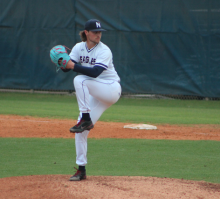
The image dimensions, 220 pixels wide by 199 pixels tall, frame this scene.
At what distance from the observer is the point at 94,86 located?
4203 millimetres

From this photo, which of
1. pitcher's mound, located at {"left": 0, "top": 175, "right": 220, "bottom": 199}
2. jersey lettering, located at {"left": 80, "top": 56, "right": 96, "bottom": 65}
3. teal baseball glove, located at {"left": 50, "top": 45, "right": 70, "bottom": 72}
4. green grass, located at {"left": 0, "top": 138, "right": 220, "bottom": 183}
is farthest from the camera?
green grass, located at {"left": 0, "top": 138, "right": 220, "bottom": 183}

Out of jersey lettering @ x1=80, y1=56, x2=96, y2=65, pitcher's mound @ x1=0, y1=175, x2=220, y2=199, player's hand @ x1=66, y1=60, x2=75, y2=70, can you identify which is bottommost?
pitcher's mound @ x1=0, y1=175, x2=220, y2=199

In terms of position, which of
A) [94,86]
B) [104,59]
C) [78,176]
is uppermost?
[104,59]

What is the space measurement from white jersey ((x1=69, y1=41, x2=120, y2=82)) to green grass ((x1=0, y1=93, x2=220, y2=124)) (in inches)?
218

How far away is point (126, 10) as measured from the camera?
46.6 feet

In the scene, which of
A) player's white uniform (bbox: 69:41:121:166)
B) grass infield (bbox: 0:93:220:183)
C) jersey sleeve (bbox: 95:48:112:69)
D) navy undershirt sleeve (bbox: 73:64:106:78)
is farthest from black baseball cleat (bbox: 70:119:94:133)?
grass infield (bbox: 0:93:220:183)

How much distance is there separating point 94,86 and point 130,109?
26.4ft

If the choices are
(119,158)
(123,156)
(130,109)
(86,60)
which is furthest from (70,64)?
(130,109)

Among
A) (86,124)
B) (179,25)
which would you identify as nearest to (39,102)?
(179,25)

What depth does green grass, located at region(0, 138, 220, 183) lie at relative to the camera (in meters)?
5.03

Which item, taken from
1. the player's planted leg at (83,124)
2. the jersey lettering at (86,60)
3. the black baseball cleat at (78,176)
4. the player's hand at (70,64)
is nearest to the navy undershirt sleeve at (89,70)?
the player's hand at (70,64)

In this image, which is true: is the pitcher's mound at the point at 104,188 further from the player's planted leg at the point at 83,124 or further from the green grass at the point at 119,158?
the player's planted leg at the point at 83,124

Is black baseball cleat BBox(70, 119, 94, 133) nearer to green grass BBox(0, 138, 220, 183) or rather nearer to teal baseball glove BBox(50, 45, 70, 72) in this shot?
teal baseball glove BBox(50, 45, 70, 72)

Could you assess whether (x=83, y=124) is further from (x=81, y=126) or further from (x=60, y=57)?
(x=60, y=57)
